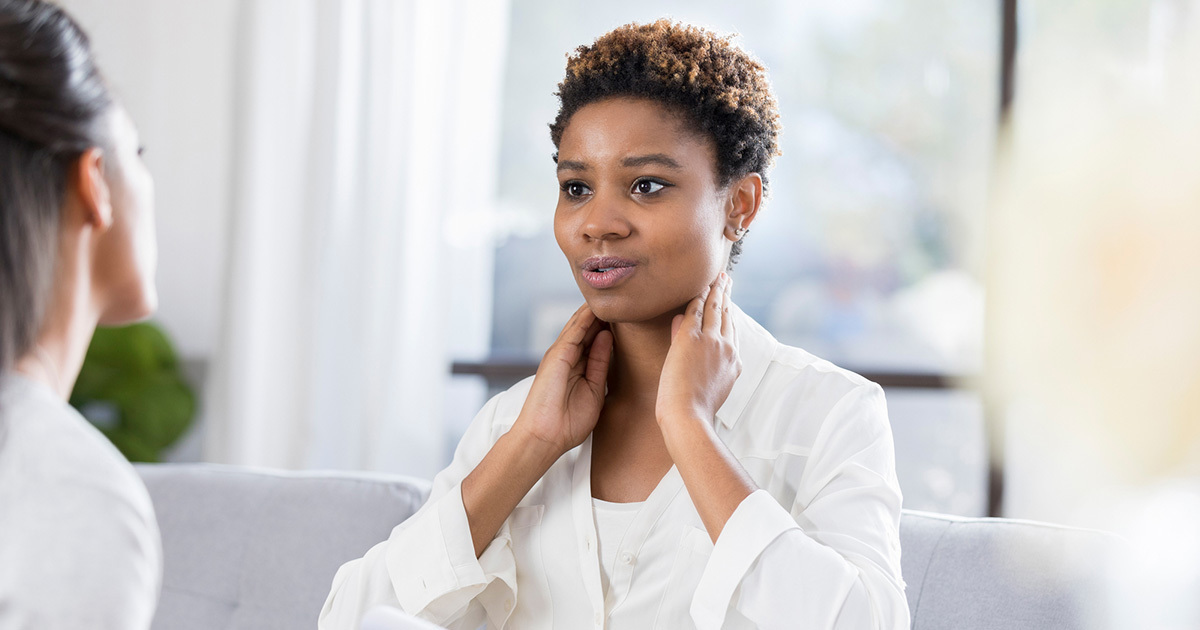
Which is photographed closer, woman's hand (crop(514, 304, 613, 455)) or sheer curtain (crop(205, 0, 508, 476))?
woman's hand (crop(514, 304, 613, 455))

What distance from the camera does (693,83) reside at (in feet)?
4.52

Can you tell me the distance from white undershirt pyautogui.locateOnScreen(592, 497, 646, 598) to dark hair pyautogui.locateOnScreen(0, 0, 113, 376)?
760 millimetres

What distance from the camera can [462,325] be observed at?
10.5ft

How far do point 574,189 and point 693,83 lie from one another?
0.22 meters

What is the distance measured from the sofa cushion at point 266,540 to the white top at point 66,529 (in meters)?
1.00

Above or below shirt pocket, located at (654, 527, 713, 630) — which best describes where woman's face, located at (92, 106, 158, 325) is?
above

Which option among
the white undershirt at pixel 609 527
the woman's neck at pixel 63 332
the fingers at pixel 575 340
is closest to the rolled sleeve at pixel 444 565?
the white undershirt at pixel 609 527

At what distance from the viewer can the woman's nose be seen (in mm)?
1342

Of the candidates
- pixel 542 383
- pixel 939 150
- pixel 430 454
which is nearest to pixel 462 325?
pixel 430 454

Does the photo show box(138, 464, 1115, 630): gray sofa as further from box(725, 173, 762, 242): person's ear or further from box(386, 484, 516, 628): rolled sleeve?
box(725, 173, 762, 242): person's ear

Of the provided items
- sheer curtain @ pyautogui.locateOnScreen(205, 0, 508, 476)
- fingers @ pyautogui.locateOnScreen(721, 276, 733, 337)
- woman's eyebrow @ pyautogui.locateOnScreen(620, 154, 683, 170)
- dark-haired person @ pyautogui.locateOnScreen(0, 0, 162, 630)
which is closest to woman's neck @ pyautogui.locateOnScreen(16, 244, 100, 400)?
dark-haired person @ pyautogui.locateOnScreen(0, 0, 162, 630)

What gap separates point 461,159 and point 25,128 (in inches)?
95.1

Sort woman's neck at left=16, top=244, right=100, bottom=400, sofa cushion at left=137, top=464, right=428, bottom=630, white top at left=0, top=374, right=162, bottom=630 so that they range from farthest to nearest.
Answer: sofa cushion at left=137, top=464, right=428, bottom=630
woman's neck at left=16, top=244, right=100, bottom=400
white top at left=0, top=374, right=162, bottom=630

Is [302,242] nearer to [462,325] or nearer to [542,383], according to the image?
[462,325]
